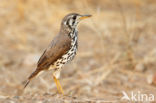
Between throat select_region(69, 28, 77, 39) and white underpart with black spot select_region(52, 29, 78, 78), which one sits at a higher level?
throat select_region(69, 28, 77, 39)

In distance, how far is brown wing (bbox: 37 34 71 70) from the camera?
18.7 feet

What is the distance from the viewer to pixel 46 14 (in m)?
11.1

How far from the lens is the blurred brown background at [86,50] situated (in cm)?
748

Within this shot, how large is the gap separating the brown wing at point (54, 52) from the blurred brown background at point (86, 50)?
471 mm

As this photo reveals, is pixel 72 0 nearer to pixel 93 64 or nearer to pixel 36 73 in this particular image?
pixel 93 64

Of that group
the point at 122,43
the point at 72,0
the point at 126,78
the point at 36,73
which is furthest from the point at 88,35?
the point at 36,73

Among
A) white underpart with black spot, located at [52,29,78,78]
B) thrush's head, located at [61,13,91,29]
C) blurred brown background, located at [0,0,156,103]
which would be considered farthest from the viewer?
blurred brown background, located at [0,0,156,103]

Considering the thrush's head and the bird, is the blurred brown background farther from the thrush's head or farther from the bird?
the thrush's head

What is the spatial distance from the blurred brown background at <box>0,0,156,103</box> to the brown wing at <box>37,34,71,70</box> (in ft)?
1.55

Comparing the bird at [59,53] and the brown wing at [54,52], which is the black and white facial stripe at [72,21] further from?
the brown wing at [54,52]

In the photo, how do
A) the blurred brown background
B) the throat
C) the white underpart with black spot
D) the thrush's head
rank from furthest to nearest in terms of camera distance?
1. the blurred brown background
2. the thrush's head
3. the throat
4. the white underpart with black spot

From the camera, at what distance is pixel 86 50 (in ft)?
32.1

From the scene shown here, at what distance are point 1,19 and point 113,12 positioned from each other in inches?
130

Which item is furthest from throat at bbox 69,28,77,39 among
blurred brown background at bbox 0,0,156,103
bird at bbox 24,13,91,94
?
blurred brown background at bbox 0,0,156,103
